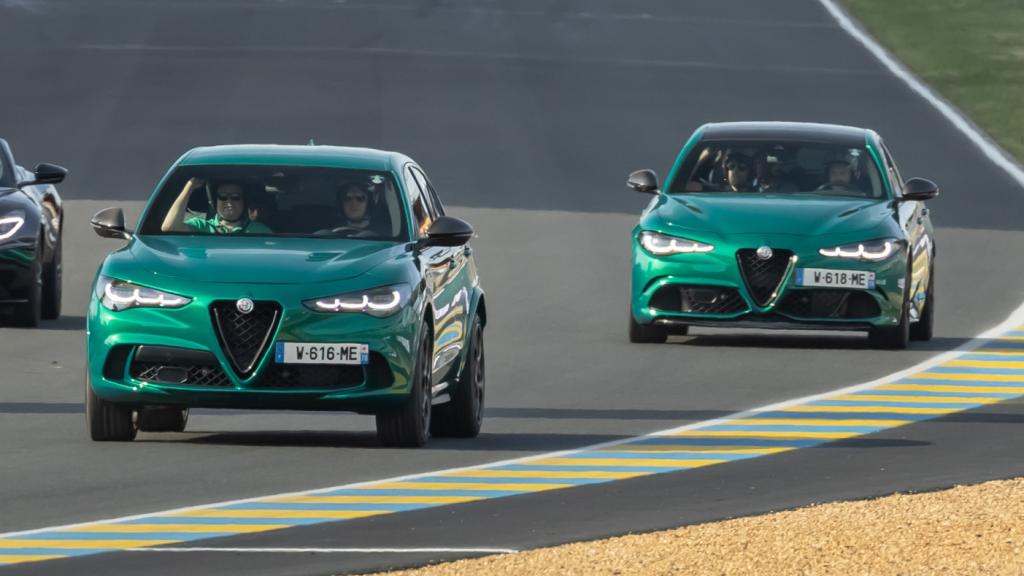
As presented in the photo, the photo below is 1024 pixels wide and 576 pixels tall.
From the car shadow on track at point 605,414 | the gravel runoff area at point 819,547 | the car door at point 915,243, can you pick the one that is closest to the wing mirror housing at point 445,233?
the car shadow on track at point 605,414

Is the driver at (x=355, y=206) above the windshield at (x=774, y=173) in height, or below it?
above

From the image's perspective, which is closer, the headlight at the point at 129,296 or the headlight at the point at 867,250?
the headlight at the point at 129,296

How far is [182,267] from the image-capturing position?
1388 cm

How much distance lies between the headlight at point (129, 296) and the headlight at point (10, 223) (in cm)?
680

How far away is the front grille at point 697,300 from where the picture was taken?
778 inches

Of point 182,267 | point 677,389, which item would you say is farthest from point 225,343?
point 677,389

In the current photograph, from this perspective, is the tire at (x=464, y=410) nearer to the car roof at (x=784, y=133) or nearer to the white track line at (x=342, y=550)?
the white track line at (x=342, y=550)

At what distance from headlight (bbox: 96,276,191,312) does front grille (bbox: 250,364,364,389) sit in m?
0.53

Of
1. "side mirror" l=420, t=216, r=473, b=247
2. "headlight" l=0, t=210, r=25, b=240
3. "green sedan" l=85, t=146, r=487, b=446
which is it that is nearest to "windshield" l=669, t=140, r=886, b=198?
"headlight" l=0, t=210, r=25, b=240

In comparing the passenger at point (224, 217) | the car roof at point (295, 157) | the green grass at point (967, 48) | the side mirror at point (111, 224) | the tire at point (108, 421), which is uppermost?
the car roof at point (295, 157)

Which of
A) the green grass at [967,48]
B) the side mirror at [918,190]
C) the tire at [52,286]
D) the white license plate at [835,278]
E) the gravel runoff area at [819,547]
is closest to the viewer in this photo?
the gravel runoff area at [819,547]

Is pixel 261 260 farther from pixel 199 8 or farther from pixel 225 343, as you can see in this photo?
pixel 199 8

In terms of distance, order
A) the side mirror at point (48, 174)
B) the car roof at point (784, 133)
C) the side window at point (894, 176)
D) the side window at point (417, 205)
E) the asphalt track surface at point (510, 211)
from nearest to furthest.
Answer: the asphalt track surface at point (510, 211), the side window at point (417, 205), the side mirror at point (48, 174), the side window at point (894, 176), the car roof at point (784, 133)

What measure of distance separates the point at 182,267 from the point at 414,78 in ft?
97.2
